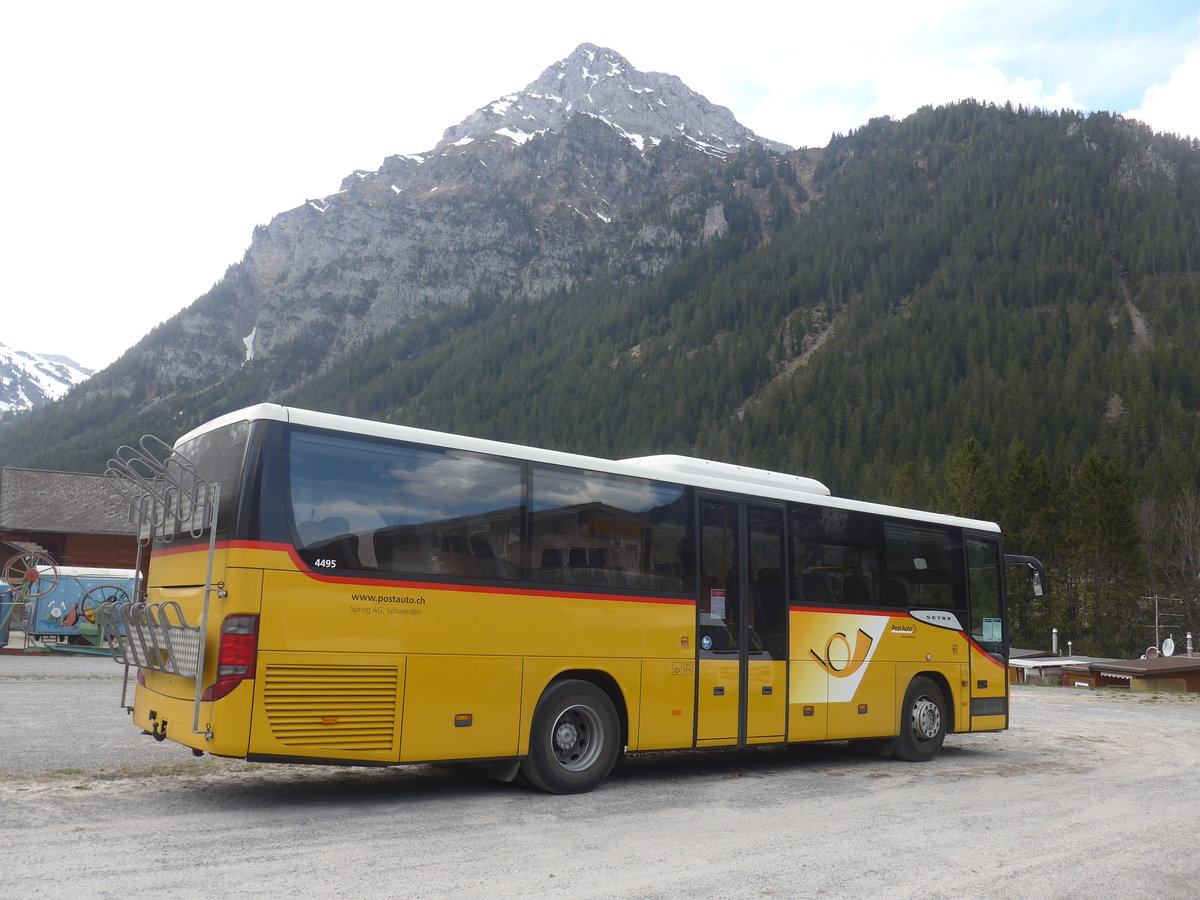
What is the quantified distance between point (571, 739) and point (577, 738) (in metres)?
0.09

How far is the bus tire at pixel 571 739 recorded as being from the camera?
914 centimetres

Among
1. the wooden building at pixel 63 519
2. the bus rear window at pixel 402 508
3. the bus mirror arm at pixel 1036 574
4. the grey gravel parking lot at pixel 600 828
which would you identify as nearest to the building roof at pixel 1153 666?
the bus mirror arm at pixel 1036 574

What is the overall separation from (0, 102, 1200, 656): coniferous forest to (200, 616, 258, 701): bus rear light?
59439mm

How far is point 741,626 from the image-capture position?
1088cm

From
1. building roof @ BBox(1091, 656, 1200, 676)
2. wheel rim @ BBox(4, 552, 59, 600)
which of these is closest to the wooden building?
wheel rim @ BBox(4, 552, 59, 600)

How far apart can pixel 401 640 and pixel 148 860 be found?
8.75 feet

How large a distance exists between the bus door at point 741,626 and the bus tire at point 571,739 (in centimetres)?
124

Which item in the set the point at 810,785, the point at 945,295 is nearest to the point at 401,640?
the point at 810,785

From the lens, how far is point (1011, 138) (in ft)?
619

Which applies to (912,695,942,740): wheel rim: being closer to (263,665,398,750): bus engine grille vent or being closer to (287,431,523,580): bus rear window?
(287,431,523,580): bus rear window

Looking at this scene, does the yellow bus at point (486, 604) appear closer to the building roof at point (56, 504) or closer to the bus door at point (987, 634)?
the bus door at point (987, 634)

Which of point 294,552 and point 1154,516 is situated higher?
point 1154,516

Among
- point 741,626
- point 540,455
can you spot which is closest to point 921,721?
point 741,626

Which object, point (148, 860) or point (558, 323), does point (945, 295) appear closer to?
point (558, 323)
